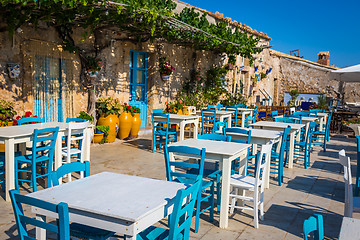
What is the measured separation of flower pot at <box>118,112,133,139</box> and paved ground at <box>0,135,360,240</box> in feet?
0.85

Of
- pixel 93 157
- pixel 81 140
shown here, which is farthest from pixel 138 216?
pixel 93 157

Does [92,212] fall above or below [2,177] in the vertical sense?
above

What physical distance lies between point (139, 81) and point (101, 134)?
2562 mm

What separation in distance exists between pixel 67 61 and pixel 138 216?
21.0 ft

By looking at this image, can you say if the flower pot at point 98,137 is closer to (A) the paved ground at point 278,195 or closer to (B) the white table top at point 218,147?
(A) the paved ground at point 278,195

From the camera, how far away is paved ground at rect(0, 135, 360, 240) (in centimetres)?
338

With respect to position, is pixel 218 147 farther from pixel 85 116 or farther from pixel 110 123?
pixel 110 123

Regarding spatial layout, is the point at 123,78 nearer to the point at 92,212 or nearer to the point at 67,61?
the point at 67,61

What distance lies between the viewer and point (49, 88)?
7160mm

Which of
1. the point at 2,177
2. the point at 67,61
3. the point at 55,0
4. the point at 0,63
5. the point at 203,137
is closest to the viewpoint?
the point at 203,137

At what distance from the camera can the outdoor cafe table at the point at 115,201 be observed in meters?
1.84

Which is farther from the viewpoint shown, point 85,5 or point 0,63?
point 0,63

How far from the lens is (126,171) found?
553 cm

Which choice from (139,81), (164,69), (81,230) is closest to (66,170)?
(81,230)
